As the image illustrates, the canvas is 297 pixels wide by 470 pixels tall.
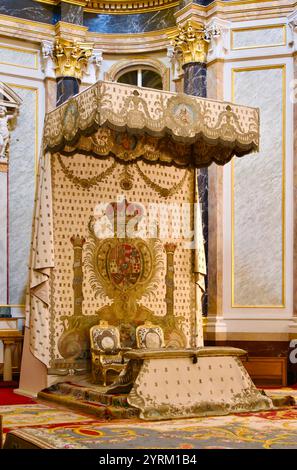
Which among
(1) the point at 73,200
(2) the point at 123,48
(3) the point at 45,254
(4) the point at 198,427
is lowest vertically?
(4) the point at 198,427

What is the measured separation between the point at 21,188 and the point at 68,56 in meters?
2.11

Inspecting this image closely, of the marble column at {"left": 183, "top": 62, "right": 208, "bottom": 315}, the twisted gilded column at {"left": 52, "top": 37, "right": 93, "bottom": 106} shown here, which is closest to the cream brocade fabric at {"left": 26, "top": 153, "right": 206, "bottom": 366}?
the marble column at {"left": 183, "top": 62, "right": 208, "bottom": 315}

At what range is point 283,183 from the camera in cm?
1071

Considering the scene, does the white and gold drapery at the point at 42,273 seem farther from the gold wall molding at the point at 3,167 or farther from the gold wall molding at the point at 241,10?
the gold wall molding at the point at 241,10

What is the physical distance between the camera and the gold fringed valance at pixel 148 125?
25.1 feet

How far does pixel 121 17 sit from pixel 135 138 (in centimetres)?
364

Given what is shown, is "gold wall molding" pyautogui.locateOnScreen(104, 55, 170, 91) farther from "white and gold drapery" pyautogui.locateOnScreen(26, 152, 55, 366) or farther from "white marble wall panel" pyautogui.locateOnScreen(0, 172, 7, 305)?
"white and gold drapery" pyautogui.locateOnScreen(26, 152, 55, 366)

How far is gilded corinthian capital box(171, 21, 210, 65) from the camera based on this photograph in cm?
1112

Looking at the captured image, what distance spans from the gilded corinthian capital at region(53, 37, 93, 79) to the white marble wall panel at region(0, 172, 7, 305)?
186 cm

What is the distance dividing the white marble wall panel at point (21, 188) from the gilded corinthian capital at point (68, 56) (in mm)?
546

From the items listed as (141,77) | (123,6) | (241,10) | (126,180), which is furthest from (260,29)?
(126,180)

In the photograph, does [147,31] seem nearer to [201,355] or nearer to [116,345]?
[116,345]
